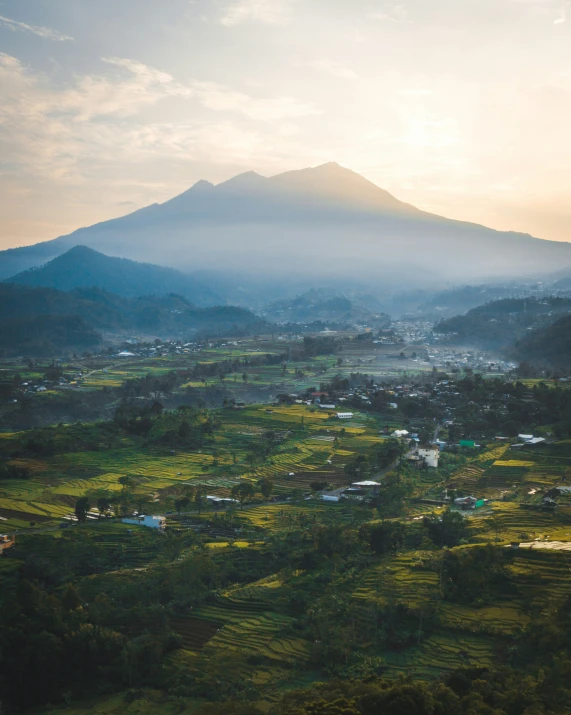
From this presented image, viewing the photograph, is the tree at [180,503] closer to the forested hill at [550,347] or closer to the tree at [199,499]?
the tree at [199,499]

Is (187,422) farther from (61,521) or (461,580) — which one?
(461,580)

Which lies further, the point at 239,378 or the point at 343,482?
the point at 239,378

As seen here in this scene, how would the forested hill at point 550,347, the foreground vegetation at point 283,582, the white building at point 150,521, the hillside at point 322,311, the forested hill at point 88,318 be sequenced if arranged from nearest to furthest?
the foreground vegetation at point 283,582 → the white building at point 150,521 → the forested hill at point 550,347 → the forested hill at point 88,318 → the hillside at point 322,311

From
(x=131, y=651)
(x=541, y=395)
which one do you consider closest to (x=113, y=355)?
(x=541, y=395)

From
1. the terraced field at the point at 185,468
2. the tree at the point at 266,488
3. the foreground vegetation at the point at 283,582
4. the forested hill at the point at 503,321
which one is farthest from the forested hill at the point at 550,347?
the tree at the point at 266,488

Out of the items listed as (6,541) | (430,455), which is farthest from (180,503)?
(430,455)

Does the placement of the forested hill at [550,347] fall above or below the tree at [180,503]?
above
